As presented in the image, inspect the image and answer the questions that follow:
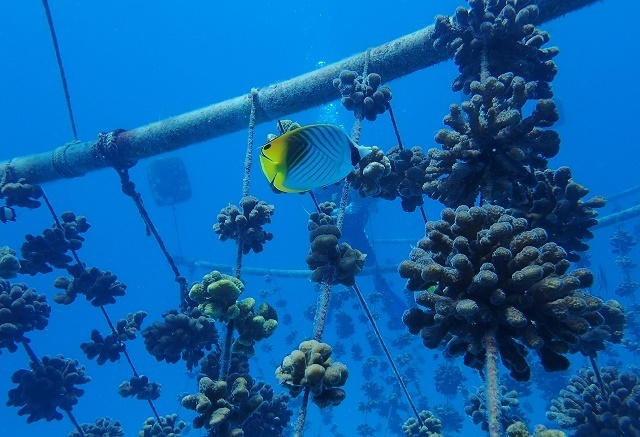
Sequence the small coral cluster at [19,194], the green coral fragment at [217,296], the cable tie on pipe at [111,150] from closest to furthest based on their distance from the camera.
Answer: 1. the green coral fragment at [217,296]
2. the small coral cluster at [19,194]
3. the cable tie on pipe at [111,150]

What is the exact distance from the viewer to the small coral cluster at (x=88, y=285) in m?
6.53

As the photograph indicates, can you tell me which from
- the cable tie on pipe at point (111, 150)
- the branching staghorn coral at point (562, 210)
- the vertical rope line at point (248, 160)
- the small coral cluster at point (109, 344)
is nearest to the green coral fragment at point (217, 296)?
the vertical rope line at point (248, 160)

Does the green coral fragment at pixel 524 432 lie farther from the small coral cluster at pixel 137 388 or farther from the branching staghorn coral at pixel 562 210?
the small coral cluster at pixel 137 388

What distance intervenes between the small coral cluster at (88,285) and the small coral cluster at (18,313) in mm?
325

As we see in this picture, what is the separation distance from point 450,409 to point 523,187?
17.7 meters

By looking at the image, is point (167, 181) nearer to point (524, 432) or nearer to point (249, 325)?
point (249, 325)

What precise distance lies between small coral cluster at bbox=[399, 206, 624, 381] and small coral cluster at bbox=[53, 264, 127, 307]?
573 centimetres

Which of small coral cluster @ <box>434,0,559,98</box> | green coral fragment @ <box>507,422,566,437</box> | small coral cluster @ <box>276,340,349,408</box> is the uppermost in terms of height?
small coral cluster @ <box>434,0,559,98</box>

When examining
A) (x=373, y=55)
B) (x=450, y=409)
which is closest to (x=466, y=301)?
(x=373, y=55)

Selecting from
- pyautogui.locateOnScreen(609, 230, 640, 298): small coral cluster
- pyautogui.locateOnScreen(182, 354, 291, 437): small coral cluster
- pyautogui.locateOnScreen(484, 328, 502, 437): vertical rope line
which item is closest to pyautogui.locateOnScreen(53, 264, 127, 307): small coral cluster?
pyautogui.locateOnScreen(182, 354, 291, 437): small coral cluster

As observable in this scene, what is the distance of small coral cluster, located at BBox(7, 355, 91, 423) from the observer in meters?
6.14

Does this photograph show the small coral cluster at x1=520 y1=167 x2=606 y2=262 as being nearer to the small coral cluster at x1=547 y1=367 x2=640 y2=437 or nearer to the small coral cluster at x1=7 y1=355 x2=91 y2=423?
the small coral cluster at x1=547 y1=367 x2=640 y2=437

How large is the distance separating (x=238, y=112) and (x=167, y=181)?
21.8m

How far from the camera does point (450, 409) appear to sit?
1803cm
